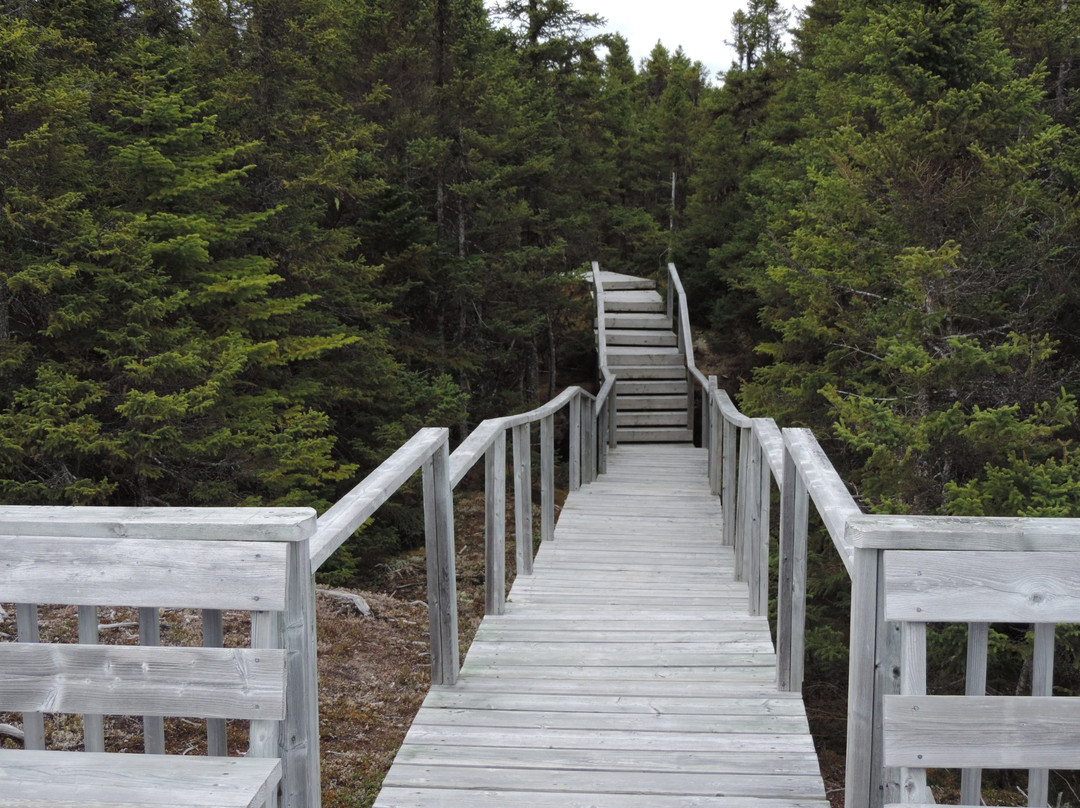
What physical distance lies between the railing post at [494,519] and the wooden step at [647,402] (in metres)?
9.20

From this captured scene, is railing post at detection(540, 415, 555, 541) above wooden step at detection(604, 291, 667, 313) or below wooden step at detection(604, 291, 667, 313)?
below

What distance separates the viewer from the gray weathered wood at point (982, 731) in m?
1.77

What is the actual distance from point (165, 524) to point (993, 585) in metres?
1.77

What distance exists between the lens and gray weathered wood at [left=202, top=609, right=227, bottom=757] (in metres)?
1.97

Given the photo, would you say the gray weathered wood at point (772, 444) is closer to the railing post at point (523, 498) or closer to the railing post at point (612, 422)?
the railing post at point (523, 498)

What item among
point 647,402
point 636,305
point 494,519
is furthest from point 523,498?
point 636,305

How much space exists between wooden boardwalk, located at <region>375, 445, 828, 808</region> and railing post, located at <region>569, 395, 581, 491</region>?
8.39ft

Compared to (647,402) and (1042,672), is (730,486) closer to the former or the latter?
(1042,672)

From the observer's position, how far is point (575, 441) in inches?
330

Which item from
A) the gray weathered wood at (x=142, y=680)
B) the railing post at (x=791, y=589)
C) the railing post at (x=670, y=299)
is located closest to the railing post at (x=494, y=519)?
the railing post at (x=791, y=589)

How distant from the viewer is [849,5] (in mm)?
12984

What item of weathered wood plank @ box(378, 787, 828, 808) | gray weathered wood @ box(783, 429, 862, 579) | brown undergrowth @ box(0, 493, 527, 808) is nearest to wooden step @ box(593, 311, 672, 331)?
brown undergrowth @ box(0, 493, 527, 808)

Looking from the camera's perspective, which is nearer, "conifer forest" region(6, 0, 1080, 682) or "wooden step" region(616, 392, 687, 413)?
"conifer forest" region(6, 0, 1080, 682)

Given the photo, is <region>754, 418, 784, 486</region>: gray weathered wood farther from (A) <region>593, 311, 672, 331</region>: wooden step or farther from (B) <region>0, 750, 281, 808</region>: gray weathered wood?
(A) <region>593, 311, 672, 331</region>: wooden step
